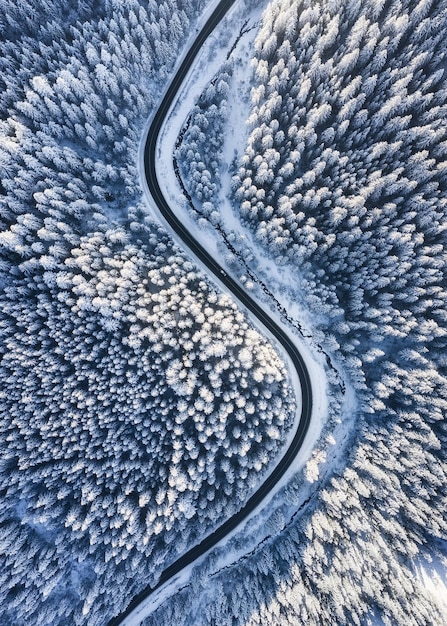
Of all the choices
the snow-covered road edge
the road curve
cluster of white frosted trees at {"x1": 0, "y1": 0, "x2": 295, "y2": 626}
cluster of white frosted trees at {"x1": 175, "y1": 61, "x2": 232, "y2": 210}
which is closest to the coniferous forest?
cluster of white frosted trees at {"x1": 0, "y1": 0, "x2": 295, "y2": 626}

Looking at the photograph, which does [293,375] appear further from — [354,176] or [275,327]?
[354,176]

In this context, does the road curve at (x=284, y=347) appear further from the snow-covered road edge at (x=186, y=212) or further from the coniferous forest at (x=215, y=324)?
the coniferous forest at (x=215, y=324)

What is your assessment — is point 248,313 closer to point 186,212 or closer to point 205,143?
point 186,212

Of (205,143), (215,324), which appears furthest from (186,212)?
(215,324)

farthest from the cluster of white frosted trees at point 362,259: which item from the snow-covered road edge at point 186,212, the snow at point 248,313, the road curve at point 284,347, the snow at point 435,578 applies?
the road curve at point 284,347

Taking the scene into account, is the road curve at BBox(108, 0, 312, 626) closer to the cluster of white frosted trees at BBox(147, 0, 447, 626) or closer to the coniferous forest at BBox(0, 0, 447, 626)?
the coniferous forest at BBox(0, 0, 447, 626)
